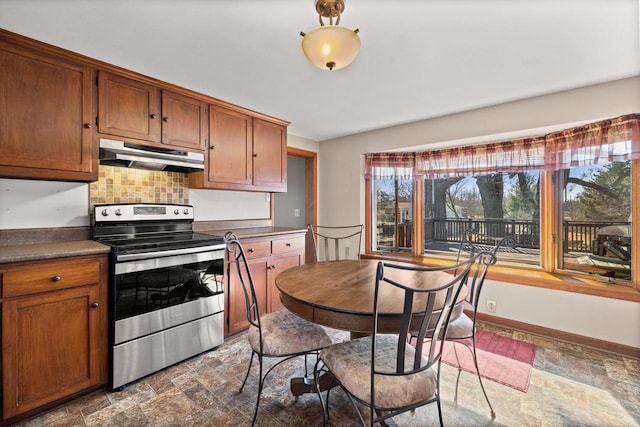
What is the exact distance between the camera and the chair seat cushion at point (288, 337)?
1.58 meters

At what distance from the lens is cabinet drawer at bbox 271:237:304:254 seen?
3.05 meters

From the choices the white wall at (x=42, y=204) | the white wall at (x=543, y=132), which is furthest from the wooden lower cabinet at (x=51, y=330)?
the white wall at (x=543, y=132)

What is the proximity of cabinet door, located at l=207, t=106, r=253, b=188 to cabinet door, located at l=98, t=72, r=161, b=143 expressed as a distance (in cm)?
52

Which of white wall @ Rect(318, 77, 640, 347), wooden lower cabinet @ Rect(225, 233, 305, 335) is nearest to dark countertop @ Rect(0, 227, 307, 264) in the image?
wooden lower cabinet @ Rect(225, 233, 305, 335)

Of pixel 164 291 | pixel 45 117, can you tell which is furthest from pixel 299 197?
pixel 45 117

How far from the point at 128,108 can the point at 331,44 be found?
1831mm

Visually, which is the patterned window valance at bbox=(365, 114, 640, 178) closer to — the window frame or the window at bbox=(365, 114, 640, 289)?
the window at bbox=(365, 114, 640, 289)

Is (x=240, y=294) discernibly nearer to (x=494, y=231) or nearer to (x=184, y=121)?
(x=184, y=121)

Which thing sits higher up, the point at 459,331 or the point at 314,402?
the point at 459,331

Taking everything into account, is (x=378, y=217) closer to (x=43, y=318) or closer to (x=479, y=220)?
(x=479, y=220)

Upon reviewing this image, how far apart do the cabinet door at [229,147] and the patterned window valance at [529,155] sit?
5.64 ft

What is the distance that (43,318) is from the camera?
1.70 metres

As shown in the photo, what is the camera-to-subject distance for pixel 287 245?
3.18m

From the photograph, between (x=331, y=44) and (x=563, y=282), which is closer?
(x=331, y=44)
